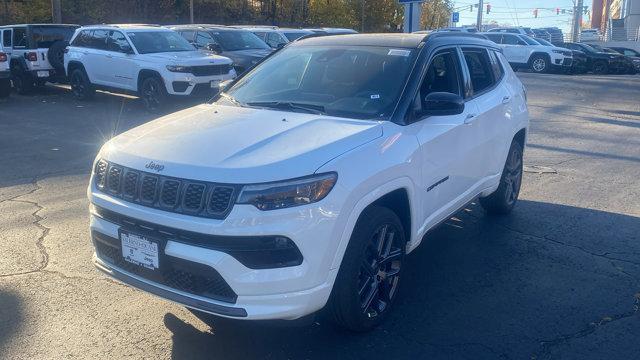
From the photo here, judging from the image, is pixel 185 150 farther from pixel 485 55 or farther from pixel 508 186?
pixel 508 186

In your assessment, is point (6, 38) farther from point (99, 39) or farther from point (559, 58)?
point (559, 58)

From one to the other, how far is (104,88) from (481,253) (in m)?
12.4

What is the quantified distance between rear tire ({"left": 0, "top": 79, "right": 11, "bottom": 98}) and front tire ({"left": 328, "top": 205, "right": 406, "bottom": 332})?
14.5 m

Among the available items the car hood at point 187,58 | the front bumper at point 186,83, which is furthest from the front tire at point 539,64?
the front bumper at point 186,83

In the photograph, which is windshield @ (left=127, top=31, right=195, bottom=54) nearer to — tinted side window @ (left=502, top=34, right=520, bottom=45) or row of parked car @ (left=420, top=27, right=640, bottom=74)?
row of parked car @ (left=420, top=27, right=640, bottom=74)

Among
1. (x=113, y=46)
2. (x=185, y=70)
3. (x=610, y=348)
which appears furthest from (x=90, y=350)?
(x=113, y=46)

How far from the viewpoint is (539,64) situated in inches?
1198

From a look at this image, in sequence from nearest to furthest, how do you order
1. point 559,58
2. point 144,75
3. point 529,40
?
point 144,75, point 559,58, point 529,40

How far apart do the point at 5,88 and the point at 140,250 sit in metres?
14.6

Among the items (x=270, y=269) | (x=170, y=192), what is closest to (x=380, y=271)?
(x=270, y=269)

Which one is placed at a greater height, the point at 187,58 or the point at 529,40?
the point at 529,40

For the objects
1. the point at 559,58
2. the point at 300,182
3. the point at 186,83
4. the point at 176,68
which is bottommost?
the point at 186,83

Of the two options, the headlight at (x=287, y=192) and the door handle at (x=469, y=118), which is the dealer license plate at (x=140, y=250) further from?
the door handle at (x=469, y=118)

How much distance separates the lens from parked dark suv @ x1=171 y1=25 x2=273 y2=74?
1703 cm
